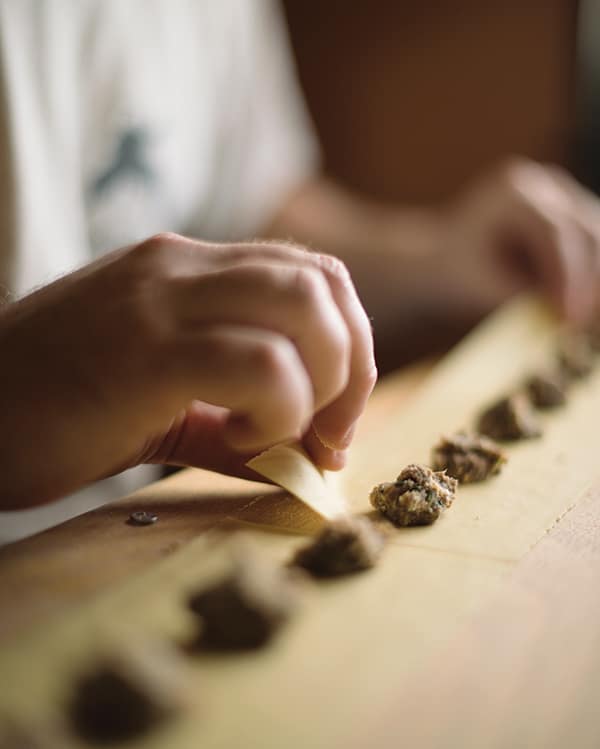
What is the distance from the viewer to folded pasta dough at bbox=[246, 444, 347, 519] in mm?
470

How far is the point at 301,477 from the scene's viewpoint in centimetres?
48

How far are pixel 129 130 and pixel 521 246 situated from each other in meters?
0.53

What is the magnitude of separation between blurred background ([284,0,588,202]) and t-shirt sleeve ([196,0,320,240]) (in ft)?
1.96

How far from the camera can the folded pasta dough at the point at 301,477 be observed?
1.54ft

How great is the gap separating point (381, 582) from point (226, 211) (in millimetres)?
1004

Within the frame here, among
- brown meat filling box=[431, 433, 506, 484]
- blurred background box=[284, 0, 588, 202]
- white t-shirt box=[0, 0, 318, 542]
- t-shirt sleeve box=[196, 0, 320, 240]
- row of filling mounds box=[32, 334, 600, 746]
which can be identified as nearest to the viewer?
row of filling mounds box=[32, 334, 600, 746]

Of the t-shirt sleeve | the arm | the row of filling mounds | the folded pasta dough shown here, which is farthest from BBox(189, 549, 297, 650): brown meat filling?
the t-shirt sleeve

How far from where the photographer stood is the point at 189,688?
0.99ft

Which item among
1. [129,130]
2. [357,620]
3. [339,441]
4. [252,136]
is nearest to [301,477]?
[339,441]

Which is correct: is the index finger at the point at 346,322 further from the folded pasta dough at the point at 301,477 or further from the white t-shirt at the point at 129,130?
the white t-shirt at the point at 129,130

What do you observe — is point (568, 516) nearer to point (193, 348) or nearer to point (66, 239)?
point (193, 348)

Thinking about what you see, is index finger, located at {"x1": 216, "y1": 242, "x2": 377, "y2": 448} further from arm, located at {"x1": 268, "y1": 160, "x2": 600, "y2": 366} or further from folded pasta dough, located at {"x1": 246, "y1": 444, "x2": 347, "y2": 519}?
arm, located at {"x1": 268, "y1": 160, "x2": 600, "y2": 366}

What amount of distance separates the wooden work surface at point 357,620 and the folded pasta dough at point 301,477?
0.04ft

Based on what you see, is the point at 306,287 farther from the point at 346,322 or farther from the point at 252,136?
the point at 252,136
